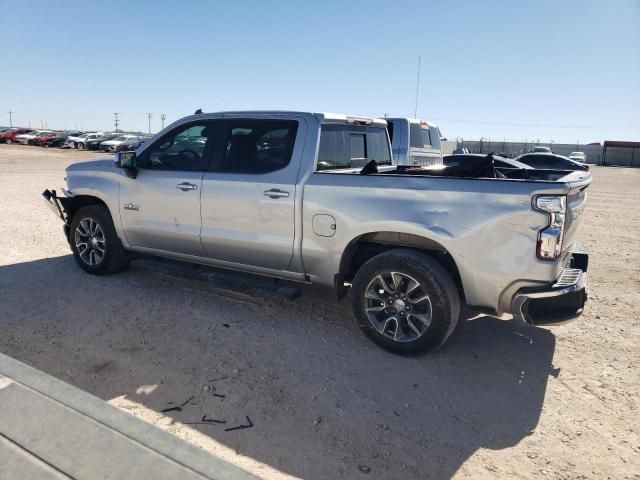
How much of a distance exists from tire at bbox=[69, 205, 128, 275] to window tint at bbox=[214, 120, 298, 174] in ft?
5.70

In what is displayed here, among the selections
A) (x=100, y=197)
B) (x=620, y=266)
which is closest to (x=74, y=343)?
(x=100, y=197)

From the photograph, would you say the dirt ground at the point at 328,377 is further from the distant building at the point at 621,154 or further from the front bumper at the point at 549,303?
the distant building at the point at 621,154

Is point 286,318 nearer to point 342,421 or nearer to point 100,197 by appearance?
point 342,421

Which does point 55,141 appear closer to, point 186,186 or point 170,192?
point 170,192

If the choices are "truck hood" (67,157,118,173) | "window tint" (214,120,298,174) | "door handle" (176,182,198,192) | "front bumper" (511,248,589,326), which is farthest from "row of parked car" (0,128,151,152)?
"front bumper" (511,248,589,326)

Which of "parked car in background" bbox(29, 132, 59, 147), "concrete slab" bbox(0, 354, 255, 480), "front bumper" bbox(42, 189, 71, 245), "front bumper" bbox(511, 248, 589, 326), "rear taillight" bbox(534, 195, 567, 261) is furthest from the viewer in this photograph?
"parked car in background" bbox(29, 132, 59, 147)

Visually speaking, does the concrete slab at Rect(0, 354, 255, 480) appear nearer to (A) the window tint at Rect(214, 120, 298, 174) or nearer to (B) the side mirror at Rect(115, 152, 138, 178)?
(A) the window tint at Rect(214, 120, 298, 174)

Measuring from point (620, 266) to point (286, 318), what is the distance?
16.7 ft

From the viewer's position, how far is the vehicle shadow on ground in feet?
9.22

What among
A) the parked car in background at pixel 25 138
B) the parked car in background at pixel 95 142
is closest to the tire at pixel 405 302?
the parked car in background at pixel 95 142

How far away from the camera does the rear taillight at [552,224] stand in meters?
3.20

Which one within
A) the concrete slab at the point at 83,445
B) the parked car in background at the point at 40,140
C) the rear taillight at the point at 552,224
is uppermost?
the parked car in background at the point at 40,140

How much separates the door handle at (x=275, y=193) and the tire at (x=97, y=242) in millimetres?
2226

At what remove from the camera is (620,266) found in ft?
22.4
